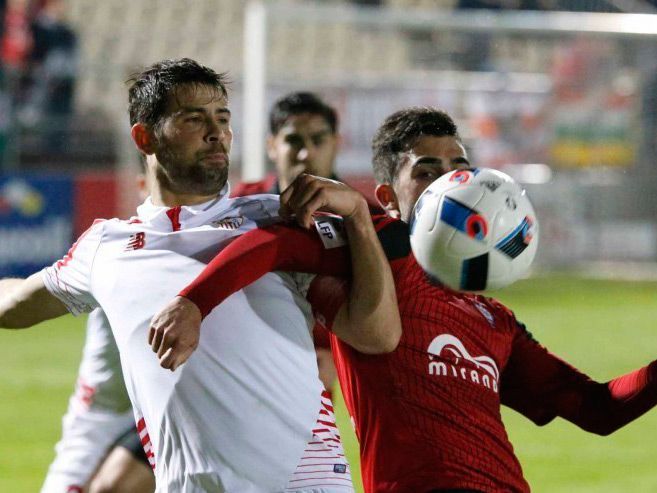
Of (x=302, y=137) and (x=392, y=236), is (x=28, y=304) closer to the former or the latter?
(x=392, y=236)

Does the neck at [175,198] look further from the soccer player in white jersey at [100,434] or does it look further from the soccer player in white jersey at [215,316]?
the soccer player in white jersey at [100,434]

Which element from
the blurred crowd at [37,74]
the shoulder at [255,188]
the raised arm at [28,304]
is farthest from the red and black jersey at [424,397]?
the blurred crowd at [37,74]

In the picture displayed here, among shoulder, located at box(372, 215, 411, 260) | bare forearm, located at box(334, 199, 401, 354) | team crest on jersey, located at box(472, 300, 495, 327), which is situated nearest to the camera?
bare forearm, located at box(334, 199, 401, 354)

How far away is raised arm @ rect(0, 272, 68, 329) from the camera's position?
3668 mm

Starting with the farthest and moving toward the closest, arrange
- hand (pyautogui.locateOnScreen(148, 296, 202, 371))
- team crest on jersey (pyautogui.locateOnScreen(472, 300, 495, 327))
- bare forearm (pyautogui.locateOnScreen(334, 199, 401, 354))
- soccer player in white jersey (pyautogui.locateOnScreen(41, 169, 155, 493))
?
1. soccer player in white jersey (pyautogui.locateOnScreen(41, 169, 155, 493))
2. team crest on jersey (pyautogui.locateOnScreen(472, 300, 495, 327))
3. bare forearm (pyautogui.locateOnScreen(334, 199, 401, 354))
4. hand (pyautogui.locateOnScreen(148, 296, 202, 371))

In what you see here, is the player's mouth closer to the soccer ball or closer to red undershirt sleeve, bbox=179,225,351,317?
red undershirt sleeve, bbox=179,225,351,317

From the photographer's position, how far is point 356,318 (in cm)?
311

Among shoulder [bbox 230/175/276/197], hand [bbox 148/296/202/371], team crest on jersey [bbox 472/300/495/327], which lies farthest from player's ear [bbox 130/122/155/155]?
shoulder [bbox 230/175/276/197]

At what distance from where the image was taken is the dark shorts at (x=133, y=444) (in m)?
4.71

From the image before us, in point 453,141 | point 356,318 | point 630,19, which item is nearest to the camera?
point 356,318

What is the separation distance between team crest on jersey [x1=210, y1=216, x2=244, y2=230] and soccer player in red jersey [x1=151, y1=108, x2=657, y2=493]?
0.68 feet

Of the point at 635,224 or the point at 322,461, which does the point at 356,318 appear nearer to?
the point at 322,461

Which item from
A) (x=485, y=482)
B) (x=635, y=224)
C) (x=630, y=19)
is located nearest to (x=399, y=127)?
(x=485, y=482)

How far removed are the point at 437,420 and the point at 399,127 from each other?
36.3 inches
